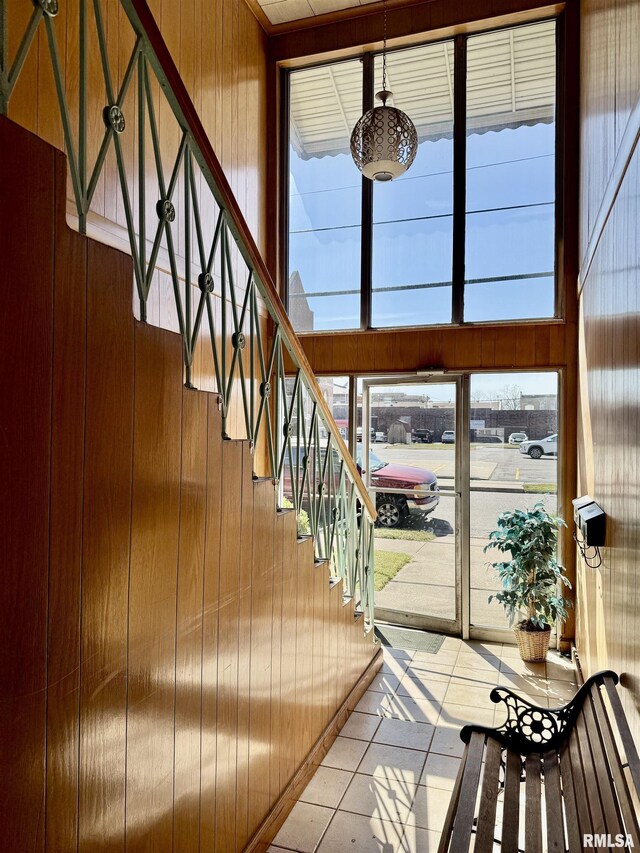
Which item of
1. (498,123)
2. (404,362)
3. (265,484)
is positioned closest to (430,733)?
(265,484)

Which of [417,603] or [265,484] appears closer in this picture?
[265,484]

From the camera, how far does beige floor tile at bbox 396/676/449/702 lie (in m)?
3.48

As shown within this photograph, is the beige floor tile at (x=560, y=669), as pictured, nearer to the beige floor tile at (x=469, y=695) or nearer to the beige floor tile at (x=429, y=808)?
the beige floor tile at (x=469, y=695)

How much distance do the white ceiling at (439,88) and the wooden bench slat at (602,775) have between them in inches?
165

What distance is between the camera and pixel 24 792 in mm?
1135

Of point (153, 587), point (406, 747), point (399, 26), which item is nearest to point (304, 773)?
point (406, 747)

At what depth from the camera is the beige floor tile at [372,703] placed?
3.30 m

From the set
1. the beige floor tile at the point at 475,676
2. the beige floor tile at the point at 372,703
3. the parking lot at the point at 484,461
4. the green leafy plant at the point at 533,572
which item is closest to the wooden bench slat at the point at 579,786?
the beige floor tile at the point at 372,703

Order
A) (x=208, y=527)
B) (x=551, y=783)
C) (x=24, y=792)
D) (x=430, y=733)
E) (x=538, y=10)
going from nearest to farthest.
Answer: (x=24, y=792) < (x=208, y=527) < (x=551, y=783) < (x=430, y=733) < (x=538, y=10)

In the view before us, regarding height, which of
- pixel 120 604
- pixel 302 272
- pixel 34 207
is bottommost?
pixel 120 604

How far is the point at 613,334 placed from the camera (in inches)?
89.4

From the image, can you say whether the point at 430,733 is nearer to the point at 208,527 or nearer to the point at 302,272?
the point at 208,527

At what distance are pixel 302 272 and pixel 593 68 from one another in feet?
8.69

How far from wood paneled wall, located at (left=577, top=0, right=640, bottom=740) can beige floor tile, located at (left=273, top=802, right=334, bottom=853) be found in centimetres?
132
